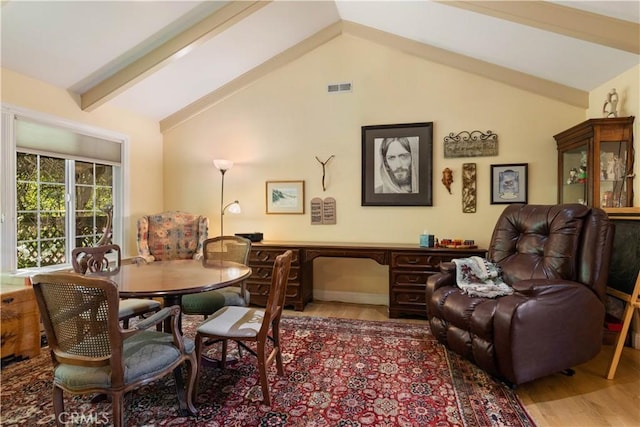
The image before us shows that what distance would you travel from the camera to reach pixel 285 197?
435 centimetres

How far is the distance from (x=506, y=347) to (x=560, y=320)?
43cm

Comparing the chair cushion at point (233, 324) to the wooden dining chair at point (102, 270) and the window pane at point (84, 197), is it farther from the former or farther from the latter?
the window pane at point (84, 197)

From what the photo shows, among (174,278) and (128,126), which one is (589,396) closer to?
(174,278)

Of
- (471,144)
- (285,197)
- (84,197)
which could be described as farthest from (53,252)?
(471,144)

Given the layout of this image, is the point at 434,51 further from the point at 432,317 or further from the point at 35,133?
the point at 35,133

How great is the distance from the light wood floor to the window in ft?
12.7

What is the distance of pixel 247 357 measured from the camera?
2.63 m

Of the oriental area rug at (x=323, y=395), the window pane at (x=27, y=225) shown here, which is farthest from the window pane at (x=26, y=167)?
the oriental area rug at (x=323, y=395)

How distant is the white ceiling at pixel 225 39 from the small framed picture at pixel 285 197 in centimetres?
151

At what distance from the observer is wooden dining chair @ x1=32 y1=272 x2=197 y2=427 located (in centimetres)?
143

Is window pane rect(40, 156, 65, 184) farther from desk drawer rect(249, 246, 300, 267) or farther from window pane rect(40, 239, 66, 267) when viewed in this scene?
desk drawer rect(249, 246, 300, 267)

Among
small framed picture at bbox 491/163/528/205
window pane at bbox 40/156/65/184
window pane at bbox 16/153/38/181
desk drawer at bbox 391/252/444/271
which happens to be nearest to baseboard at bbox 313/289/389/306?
desk drawer at bbox 391/252/444/271

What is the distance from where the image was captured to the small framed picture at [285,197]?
4.30m

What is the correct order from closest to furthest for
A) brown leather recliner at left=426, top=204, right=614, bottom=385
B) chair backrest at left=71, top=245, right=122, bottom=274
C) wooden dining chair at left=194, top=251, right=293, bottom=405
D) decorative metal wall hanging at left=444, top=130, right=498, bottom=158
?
wooden dining chair at left=194, top=251, right=293, bottom=405, brown leather recliner at left=426, top=204, right=614, bottom=385, chair backrest at left=71, top=245, right=122, bottom=274, decorative metal wall hanging at left=444, top=130, right=498, bottom=158
